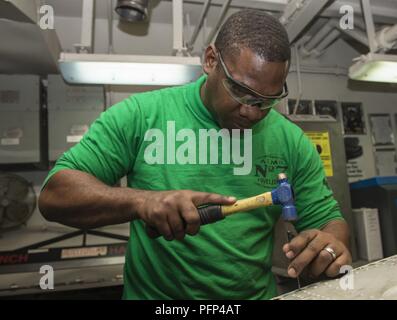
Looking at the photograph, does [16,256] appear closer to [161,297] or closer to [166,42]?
[161,297]

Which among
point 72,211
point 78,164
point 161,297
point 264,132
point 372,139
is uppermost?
point 372,139

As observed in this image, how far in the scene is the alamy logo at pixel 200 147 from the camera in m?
1.10

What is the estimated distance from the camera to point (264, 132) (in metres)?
1.23

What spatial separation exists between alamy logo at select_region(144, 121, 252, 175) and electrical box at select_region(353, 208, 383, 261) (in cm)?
183

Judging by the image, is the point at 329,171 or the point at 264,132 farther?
the point at 329,171

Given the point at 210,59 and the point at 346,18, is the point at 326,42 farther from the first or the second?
the point at 210,59

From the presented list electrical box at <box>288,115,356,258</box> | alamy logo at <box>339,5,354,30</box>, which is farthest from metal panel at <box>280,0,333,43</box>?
electrical box at <box>288,115,356,258</box>

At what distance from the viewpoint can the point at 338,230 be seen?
108cm

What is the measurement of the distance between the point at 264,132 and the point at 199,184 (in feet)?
1.10

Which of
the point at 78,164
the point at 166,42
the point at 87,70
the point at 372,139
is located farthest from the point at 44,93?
the point at 372,139

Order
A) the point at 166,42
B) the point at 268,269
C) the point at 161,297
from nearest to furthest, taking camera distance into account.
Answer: the point at 161,297, the point at 268,269, the point at 166,42

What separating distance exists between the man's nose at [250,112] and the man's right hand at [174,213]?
1.28ft

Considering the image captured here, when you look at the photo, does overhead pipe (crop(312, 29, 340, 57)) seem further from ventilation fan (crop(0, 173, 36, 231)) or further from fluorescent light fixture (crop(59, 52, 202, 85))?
ventilation fan (crop(0, 173, 36, 231))

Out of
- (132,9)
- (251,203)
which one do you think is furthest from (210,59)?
(132,9)
